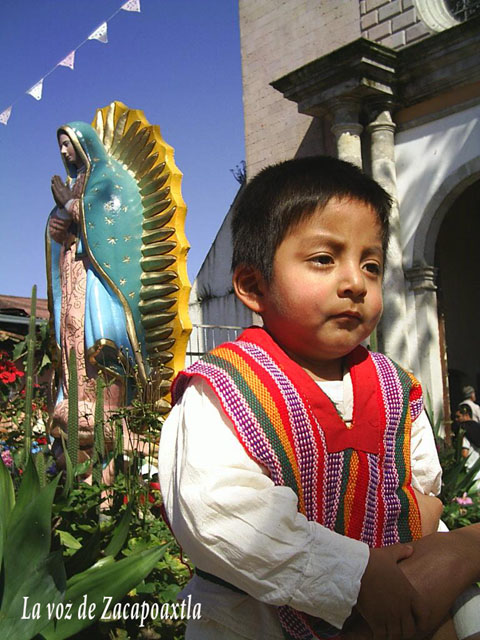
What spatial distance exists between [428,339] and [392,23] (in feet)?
12.2

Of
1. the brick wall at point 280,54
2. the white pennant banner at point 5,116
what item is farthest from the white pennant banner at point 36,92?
the brick wall at point 280,54

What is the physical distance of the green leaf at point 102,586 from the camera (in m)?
1.37

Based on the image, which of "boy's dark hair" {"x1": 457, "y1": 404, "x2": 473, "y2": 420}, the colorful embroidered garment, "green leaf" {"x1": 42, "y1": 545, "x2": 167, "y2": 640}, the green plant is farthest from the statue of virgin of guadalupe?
"boy's dark hair" {"x1": 457, "y1": 404, "x2": 473, "y2": 420}

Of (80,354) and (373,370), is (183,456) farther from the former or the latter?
(80,354)

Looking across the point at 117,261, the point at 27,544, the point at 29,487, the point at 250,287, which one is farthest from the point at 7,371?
the point at 250,287

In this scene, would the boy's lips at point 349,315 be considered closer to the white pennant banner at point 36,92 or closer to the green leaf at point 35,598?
the green leaf at point 35,598

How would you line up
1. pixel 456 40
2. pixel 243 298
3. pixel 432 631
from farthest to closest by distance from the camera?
pixel 456 40 < pixel 243 298 < pixel 432 631

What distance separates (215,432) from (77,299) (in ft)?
Result: 10.0

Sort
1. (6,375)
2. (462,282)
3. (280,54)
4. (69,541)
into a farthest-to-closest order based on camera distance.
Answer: (462,282) → (280,54) → (6,375) → (69,541)

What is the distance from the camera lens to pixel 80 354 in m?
3.76

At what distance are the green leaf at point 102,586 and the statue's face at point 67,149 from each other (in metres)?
3.10

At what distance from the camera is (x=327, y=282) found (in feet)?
3.52

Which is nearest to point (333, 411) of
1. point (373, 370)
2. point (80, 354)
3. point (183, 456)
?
point (373, 370)

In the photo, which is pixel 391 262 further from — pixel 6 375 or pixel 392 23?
pixel 6 375
